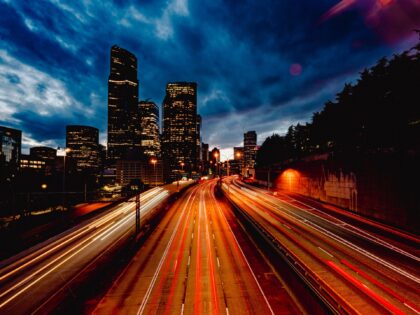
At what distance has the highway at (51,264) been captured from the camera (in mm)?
14531

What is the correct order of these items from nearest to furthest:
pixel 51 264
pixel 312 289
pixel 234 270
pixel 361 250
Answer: pixel 312 289, pixel 234 270, pixel 51 264, pixel 361 250

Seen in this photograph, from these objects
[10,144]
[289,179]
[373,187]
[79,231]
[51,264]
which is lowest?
[51,264]

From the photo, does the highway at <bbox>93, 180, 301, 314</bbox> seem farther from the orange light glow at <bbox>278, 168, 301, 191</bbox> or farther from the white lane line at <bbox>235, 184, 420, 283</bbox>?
the orange light glow at <bbox>278, 168, 301, 191</bbox>

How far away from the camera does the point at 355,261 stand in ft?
58.3

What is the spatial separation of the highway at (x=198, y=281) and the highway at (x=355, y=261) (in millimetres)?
3079

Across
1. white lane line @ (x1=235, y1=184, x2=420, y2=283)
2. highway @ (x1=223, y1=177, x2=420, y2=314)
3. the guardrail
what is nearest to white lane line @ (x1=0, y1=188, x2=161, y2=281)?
the guardrail

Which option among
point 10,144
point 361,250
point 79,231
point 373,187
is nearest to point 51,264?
point 79,231

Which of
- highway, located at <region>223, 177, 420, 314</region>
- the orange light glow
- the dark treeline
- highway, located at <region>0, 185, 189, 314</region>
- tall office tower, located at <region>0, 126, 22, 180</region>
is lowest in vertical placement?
highway, located at <region>0, 185, 189, 314</region>

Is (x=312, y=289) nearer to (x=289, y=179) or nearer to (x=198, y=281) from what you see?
(x=198, y=281)

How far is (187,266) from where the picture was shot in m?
18.4

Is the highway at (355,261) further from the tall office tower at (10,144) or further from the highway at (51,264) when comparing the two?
the tall office tower at (10,144)

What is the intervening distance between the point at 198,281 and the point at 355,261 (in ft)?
43.2

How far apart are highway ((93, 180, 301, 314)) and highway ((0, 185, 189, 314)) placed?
4242 millimetres

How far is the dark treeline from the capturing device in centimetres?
2706
